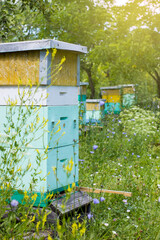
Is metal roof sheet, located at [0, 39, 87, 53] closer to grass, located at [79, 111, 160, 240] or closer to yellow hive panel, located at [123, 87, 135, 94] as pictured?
grass, located at [79, 111, 160, 240]

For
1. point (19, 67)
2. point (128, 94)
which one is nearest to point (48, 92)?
point (19, 67)

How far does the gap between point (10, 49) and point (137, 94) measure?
7.99 m

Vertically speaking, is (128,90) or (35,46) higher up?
(35,46)

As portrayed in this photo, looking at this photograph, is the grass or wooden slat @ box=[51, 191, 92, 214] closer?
wooden slat @ box=[51, 191, 92, 214]

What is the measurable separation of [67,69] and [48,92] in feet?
1.40

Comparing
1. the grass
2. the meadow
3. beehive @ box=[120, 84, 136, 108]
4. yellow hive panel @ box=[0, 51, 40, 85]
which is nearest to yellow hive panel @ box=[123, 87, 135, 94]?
beehive @ box=[120, 84, 136, 108]

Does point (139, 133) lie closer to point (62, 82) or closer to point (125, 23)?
point (62, 82)

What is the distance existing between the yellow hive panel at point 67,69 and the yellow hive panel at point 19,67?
0.18 meters

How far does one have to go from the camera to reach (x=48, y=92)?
2.71m

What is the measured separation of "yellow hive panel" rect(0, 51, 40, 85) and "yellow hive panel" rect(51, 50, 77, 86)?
181 millimetres

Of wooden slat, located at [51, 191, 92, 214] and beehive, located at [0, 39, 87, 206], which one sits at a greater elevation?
beehive, located at [0, 39, 87, 206]

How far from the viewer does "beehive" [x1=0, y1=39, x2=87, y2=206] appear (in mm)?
2682

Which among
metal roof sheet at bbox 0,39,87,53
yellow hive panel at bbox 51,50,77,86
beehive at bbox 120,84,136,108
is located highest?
metal roof sheet at bbox 0,39,87,53

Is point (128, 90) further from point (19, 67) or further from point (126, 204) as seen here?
point (19, 67)
